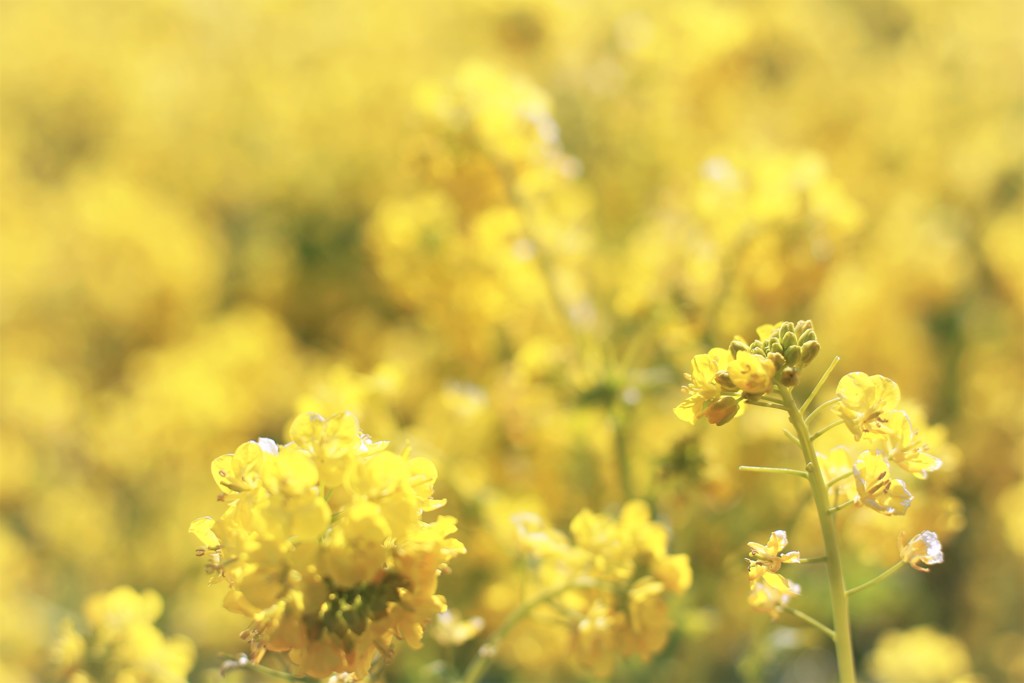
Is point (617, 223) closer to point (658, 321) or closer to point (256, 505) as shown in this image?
point (658, 321)

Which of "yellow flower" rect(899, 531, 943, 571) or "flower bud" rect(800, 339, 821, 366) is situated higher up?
"flower bud" rect(800, 339, 821, 366)

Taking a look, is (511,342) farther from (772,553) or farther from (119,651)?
(772,553)

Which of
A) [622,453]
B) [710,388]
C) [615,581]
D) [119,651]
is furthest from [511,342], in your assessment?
[710,388]

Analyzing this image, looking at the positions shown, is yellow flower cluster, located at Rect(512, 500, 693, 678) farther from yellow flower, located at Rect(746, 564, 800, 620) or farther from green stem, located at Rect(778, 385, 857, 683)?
green stem, located at Rect(778, 385, 857, 683)

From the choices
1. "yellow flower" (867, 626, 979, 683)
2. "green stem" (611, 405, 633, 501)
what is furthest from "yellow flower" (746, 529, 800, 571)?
"yellow flower" (867, 626, 979, 683)

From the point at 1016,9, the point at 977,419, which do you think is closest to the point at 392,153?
the point at 977,419

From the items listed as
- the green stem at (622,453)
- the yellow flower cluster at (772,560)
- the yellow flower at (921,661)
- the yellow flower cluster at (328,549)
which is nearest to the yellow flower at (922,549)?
the yellow flower cluster at (772,560)
